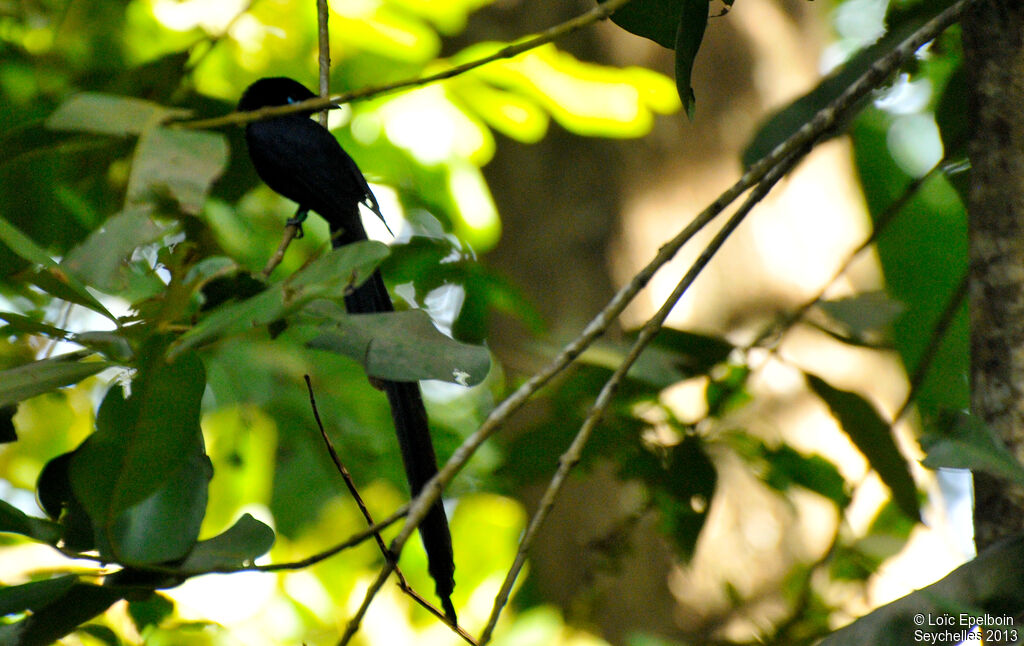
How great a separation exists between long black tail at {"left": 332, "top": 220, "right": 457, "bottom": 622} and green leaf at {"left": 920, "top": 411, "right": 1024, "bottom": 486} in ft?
1.51

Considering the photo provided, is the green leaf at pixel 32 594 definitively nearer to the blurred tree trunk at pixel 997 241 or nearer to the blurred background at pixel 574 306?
the blurred background at pixel 574 306

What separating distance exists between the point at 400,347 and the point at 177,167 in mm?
247

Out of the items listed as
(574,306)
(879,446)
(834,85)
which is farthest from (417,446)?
(574,306)

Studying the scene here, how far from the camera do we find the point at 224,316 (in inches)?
25.1

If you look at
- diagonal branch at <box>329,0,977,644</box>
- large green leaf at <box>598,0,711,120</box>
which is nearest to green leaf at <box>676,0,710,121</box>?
large green leaf at <box>598,0,711,120</box>

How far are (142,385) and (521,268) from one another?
1.96 meters

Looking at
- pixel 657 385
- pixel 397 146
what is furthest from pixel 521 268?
pixel 657 385

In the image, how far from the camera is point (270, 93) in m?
1.51

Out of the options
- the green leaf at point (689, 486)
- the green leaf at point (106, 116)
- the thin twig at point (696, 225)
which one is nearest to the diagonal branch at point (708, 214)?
the thin twig at point (696, 225)

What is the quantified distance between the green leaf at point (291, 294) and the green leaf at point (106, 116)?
0.68 ft

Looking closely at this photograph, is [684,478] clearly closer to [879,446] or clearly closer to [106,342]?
[879,446]

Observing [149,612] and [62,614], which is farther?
[149,612]

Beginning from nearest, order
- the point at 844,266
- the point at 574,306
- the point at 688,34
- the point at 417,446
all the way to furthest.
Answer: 1. the point at 688,34
2. the point at 417,446
3. the point at 844,266
4. the point at 574,306

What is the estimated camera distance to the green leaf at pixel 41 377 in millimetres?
643
